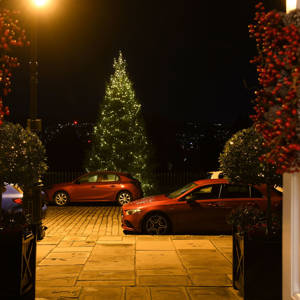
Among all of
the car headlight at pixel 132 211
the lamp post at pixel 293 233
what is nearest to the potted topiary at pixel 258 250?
the lamp post at pixel 293 233

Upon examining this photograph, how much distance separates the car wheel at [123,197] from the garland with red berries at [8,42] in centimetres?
1531

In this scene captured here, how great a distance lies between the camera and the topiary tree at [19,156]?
24.5 ft

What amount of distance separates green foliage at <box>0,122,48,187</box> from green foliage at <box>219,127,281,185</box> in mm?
3571

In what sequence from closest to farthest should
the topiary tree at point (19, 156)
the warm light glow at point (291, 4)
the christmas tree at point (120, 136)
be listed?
the warm light glow at point (291, 4), the topiary tree at point (19, 156), the christmas tree at point (120, 136)

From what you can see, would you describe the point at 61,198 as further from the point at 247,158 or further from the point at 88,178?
the point at 247,158

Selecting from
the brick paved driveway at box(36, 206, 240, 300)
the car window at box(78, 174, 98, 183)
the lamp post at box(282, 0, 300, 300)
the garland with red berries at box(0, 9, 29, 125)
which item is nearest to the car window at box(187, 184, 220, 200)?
the brick paved driveway at box(36, 206, 240, 300)

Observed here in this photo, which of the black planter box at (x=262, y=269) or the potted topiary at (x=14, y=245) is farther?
the black planter box at (x=262, y=269)

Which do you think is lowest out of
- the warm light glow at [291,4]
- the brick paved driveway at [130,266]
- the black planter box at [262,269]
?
the brick paved driveway at [130,266]

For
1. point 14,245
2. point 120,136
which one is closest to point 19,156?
point 14,245

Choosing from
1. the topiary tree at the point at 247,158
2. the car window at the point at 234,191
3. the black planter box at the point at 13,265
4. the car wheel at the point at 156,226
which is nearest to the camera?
the black planter box at the point at 13,265

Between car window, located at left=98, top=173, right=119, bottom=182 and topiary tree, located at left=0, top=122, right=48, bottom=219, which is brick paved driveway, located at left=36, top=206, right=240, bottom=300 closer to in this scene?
topiary tree, located at left=0, top=122, right=48, bottom=219

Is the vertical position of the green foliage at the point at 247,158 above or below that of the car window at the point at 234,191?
above

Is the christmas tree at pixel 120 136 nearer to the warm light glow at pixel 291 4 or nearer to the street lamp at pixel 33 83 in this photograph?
the street lamp at pixel 33 83

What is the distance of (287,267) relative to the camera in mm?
4223
